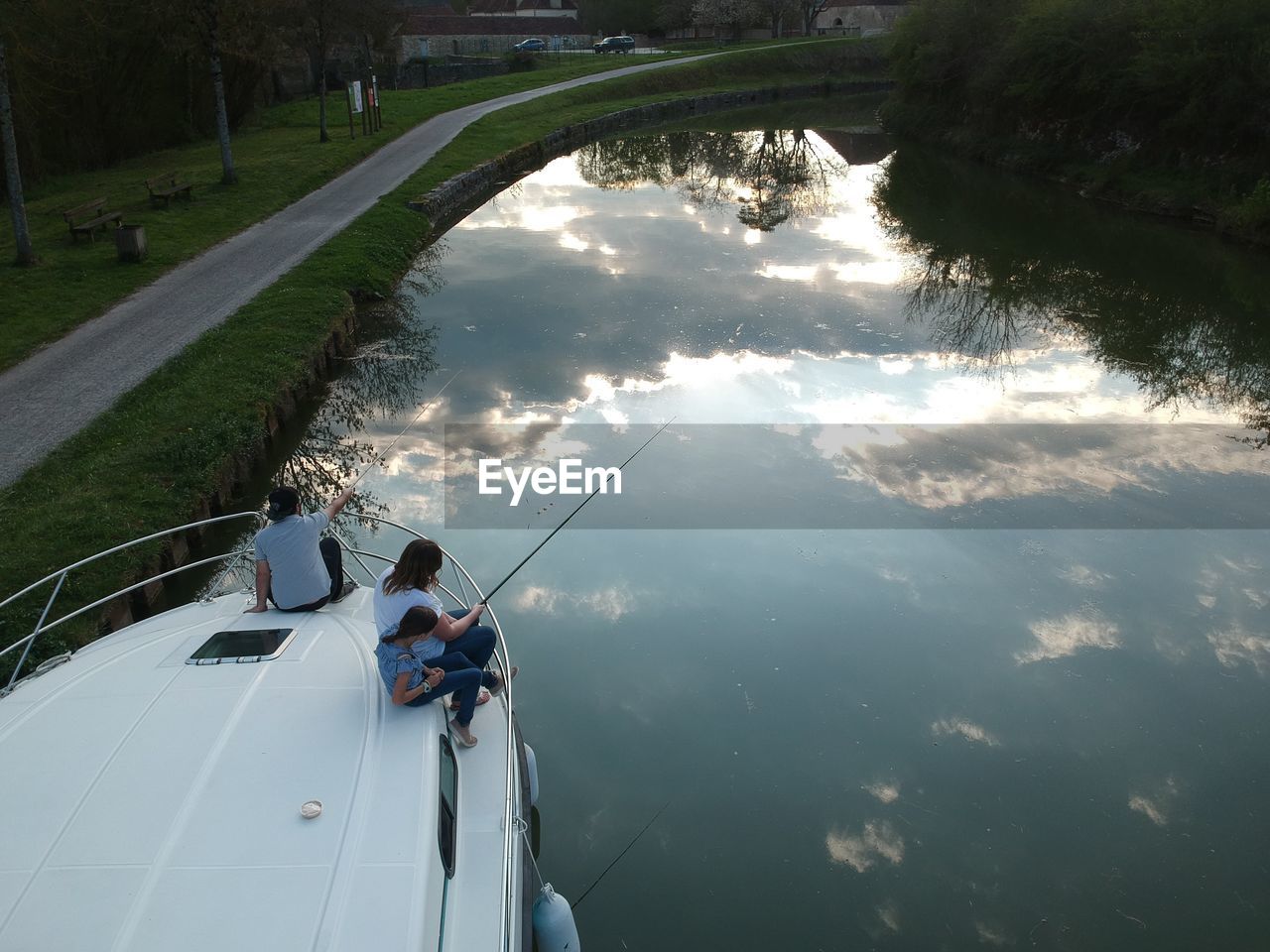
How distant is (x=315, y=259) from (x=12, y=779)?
14074 mm

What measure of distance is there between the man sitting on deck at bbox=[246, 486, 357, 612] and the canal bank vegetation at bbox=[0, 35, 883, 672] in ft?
6.78

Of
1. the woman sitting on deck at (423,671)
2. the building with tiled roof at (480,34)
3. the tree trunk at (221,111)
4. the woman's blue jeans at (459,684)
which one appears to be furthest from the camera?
the building with tiled roof at (480,34)

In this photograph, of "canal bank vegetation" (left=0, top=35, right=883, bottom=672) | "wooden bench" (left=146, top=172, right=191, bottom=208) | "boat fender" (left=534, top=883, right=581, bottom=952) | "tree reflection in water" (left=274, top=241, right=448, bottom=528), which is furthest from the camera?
"wooden bench" (left=146, top=172, right=191, bottom=208)

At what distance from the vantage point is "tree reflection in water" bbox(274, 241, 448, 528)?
1104 cm

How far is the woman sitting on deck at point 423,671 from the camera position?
208 inches

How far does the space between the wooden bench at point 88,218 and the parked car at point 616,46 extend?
4974 cm

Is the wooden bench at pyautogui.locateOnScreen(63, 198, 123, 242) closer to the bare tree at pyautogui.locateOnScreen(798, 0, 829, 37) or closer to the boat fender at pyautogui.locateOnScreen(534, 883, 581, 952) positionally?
the boat fender at pyautogui.locateOnScreen(534, 883, 581, 952)

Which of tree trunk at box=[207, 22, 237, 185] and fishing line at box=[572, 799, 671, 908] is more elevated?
tree trunk at box=[207, 22, 237, 185]

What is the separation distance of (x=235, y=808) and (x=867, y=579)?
6.15 m

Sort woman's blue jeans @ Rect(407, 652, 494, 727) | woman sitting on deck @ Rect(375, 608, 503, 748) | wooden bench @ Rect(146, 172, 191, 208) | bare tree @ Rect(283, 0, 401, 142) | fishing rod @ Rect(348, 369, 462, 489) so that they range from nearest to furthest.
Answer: woman sitting on deck @ Rect(375, 608, 503, 748)
woman's blue jeans @ Rect(407, 652, 494, 727)
fishing rod @ Rect(348, 369, 462, 489)
wooden bench @ Rect(146, 172, 191, 208)
bare tree @ Rect(283, 0, 401, 142)

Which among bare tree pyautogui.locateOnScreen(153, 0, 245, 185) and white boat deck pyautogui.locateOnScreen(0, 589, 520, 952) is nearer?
white boat deck pyautogui.locateOnScreen(0, 589, 520, 952)

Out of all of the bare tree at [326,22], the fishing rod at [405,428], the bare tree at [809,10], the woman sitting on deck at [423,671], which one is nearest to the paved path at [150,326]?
the fishing rod at [405,428]

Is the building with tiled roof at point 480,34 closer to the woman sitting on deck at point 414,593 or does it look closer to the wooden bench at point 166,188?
the wooden bench at point 166,188

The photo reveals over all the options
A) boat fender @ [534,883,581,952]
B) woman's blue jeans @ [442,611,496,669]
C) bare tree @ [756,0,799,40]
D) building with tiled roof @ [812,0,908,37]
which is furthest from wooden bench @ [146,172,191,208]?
building with tiled roof @ [812,0,908,37]
